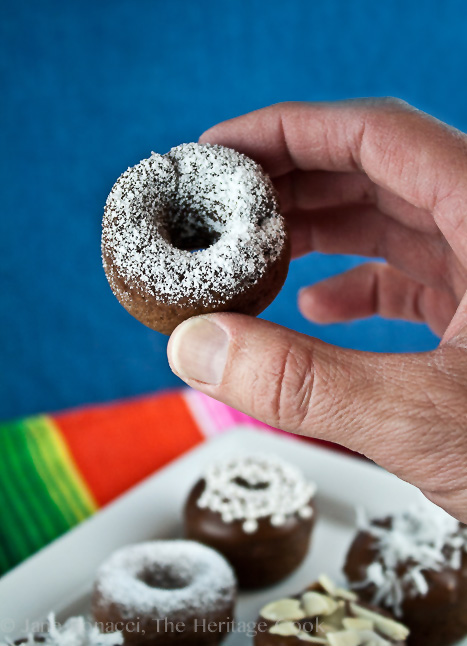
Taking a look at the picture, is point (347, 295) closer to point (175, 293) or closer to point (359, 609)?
point (359, 609)

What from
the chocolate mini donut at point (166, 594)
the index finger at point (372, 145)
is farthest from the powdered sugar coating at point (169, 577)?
the index finger at point (372, 145)

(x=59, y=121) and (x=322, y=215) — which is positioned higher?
(x=59, y=121)

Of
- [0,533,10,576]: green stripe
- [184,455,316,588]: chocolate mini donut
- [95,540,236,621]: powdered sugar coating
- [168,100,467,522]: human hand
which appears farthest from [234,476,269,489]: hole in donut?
[0,533,10,576]: green stripe

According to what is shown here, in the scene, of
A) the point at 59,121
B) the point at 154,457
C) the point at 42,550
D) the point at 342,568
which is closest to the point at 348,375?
the point at 342,568

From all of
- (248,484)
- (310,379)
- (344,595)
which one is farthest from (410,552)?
(310,379)

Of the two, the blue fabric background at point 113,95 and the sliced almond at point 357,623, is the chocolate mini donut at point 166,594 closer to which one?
the sliced almond at point 357,623

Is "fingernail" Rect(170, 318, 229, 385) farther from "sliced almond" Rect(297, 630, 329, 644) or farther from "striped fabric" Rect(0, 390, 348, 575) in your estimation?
"striped fabric" Rect(0, 390, 348, 575)
